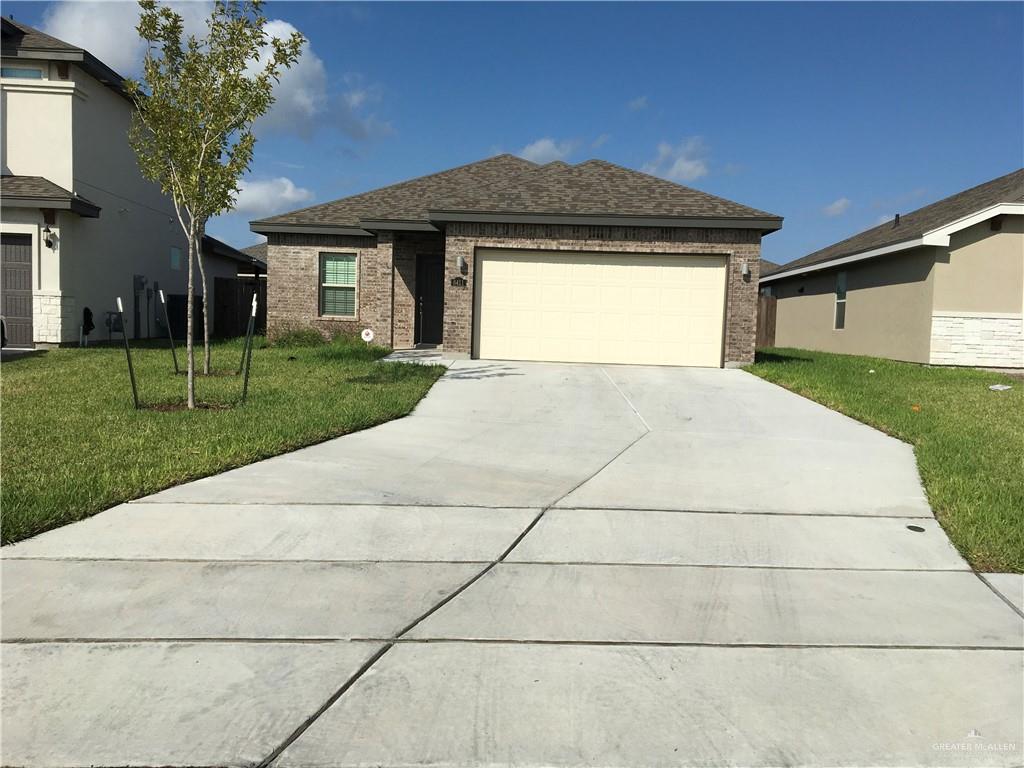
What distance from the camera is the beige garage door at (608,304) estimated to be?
53.0 ft

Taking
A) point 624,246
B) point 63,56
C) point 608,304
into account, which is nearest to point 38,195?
point 63,56

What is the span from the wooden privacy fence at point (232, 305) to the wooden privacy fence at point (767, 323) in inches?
776

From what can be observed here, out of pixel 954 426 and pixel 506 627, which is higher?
pixel 954 426

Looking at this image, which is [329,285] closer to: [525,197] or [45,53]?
[525,197]

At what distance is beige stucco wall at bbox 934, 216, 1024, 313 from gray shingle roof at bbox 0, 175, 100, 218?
20747 mm

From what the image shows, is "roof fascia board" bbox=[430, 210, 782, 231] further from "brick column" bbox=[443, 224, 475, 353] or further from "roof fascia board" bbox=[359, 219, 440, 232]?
"roof fascia board" bbox=[359, 219, 440, 232]

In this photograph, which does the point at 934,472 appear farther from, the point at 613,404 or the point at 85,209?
the point at 85,209

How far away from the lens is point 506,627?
3.76 m

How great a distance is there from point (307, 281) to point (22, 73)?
318 inches

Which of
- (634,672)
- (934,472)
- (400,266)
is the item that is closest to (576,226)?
(400,266)

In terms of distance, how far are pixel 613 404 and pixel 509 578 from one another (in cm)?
677

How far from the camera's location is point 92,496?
5.47 meters

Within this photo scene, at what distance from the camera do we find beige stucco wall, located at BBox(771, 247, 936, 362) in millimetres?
18953

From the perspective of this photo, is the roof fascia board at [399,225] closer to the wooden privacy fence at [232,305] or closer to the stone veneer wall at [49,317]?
A: the stone veneer wall at [49,317]
